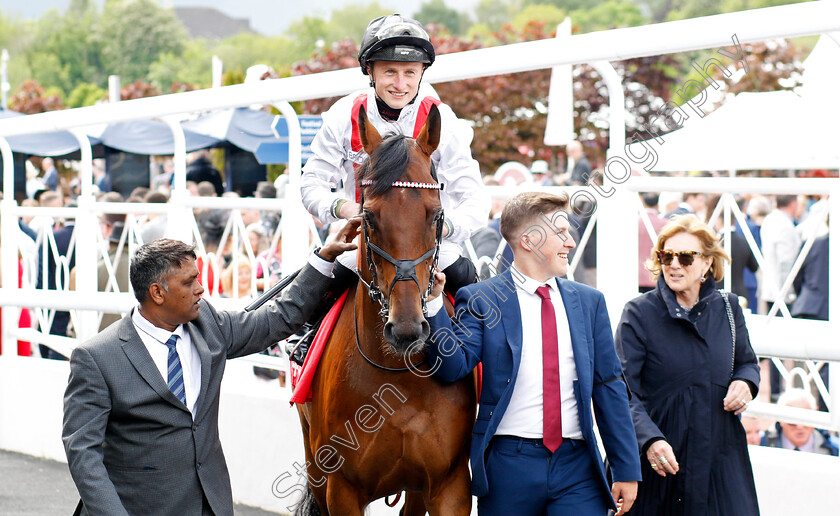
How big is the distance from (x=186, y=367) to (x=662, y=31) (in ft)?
8.09

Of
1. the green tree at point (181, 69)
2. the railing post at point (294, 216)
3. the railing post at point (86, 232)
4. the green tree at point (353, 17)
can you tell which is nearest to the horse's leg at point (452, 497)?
the railing post at point (294, 216)

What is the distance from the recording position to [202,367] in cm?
366

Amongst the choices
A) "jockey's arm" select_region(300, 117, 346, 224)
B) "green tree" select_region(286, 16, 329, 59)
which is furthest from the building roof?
"jockey's arm" select_region(300, 117, 346, 224)

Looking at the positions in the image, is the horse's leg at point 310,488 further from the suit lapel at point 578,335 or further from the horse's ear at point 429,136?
the horse's ear at point 429,136

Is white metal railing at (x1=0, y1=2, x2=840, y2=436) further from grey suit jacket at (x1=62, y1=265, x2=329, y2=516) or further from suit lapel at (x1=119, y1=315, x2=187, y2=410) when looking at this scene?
suit lapel at (x1=119, y1=315, x2=187, y2=410)

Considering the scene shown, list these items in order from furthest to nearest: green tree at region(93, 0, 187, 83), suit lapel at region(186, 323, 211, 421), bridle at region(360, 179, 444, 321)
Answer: green tree at region(93, 0, 187, 83), suit lapel at region(186, 323, 211, 421), bridle at region(360, 179, 444, 321)

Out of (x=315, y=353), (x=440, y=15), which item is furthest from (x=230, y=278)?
(x=440, y=15)

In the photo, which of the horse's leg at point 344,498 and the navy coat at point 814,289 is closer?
the horse's leg at point 344,498

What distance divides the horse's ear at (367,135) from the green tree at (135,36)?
4298 inches

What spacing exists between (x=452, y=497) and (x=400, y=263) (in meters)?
0.99

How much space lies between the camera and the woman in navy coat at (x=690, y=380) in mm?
3945

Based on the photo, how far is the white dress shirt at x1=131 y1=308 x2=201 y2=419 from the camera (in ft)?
11.7

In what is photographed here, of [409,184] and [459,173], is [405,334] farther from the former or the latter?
[459,173]

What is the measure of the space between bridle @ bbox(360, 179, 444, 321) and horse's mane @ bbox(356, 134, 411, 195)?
0.08ft
